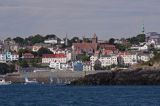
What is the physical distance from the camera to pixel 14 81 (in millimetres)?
177125

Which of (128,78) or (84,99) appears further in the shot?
(128,78)

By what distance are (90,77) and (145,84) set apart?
14279mm

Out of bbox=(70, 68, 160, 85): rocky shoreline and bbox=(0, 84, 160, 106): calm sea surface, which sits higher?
bbox=(70, 68, 160, 85): rocky shoreline

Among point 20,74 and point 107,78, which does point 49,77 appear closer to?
point 20,74

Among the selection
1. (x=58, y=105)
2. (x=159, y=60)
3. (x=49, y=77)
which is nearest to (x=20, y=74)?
(x=49, y=77)

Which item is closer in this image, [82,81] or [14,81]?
[82,81]

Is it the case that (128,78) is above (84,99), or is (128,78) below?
above

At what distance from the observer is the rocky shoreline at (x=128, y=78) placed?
122 meters

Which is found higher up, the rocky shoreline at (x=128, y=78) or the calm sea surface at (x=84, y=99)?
the rocky shoreline at (x=128, y=78)

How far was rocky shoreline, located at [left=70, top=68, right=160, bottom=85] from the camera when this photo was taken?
12156cm

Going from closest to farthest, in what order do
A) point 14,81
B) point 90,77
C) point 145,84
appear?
point 145,84 < point 90,77 < point 14,81

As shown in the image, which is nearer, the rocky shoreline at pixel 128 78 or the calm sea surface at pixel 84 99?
the calm sea surface at pixel 84 99

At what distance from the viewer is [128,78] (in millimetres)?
125875

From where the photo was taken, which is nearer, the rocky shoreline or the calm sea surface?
the calm sea surface
